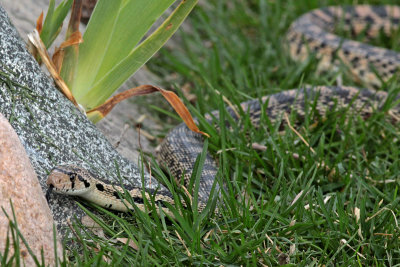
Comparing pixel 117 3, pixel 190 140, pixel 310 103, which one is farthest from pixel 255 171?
pixel 117 3

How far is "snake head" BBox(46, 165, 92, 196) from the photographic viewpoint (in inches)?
126

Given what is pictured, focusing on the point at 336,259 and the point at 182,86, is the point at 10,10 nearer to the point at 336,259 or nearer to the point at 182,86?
the point at 182,86

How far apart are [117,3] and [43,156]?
3.64ft

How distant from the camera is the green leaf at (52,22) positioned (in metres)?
3.67

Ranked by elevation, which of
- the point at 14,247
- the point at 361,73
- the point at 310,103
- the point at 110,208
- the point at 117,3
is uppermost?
the point at 117,3

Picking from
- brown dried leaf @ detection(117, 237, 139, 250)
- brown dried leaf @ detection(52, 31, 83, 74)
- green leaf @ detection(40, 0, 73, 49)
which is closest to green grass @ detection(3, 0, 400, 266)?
brown dried leaf @ detection(117, 237, 139, 250)

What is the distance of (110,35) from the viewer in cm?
376

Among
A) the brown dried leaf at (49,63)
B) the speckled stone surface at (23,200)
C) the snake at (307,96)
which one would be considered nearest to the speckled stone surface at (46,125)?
the brown dried leaf at (49,63)

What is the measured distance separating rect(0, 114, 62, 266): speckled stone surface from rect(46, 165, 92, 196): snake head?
0.15 meters

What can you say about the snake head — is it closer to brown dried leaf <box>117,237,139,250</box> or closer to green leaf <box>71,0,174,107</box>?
brown dried leaf <box>117,237,139,250</box>

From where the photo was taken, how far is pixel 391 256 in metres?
3.32

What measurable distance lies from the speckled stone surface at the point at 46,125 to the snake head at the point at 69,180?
0.13 meters

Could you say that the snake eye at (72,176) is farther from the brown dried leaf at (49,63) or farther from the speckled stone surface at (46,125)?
the brown dried leaf at (49,63)

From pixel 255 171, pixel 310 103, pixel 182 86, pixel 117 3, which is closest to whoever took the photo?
pixel 117 3
